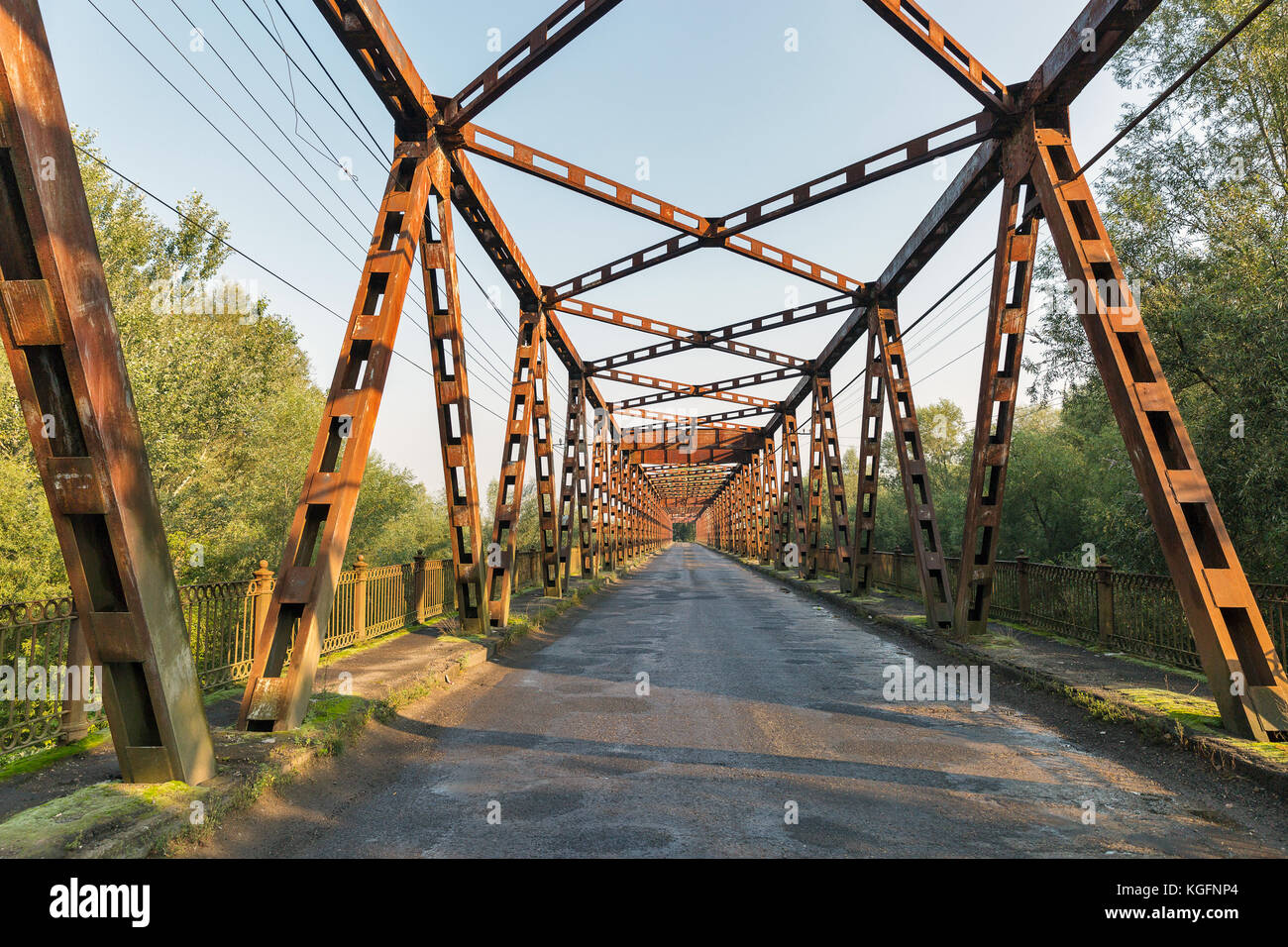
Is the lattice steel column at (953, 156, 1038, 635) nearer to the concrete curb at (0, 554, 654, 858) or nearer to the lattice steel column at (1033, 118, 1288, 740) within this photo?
the lattice steel column at (1033, 118, 1288, 740)

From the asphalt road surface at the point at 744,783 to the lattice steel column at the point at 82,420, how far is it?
1.03 metres

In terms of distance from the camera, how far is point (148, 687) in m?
4.49

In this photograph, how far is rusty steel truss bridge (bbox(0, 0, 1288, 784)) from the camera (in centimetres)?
418

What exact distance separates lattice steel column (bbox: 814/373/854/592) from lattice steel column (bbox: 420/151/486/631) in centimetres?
1194

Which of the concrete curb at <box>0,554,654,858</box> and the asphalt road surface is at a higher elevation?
the concrete curb at <box>0,554,654,858</box>

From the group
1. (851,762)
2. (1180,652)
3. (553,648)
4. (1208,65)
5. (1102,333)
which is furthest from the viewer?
(1208,65)

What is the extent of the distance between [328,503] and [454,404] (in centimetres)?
498

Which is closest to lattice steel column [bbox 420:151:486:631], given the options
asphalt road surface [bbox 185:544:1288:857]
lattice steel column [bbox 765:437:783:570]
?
asphalt road surface [bbox 185:544:1288:857]

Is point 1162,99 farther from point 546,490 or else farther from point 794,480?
point 794,480

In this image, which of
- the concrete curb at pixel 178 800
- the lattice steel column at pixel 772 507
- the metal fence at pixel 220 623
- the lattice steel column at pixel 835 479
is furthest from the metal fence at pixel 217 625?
the lattice steel column at pixel 772 507

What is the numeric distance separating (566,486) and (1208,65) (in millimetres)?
22297

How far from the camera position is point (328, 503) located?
23.3 ft
